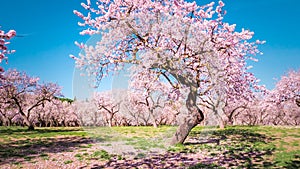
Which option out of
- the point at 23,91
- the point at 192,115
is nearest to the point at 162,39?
the point at 192,115

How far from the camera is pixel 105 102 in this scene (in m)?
54.2

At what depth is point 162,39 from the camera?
1330cm

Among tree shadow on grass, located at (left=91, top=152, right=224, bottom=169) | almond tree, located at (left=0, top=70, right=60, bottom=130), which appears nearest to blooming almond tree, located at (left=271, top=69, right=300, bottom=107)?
tree shadow on grass, located at (left=91, top=152, right=224, bottom=169)

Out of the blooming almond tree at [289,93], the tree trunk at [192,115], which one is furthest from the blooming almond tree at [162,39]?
the blooming almond tree at [289,93]

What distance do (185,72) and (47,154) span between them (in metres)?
8.90

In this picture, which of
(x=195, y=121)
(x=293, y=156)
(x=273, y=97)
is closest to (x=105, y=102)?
(x=273, y=97)

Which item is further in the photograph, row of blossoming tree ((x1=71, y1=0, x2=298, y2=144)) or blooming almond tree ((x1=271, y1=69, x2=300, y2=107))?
blooming almond tree ((x1=271, y1=69, x2=300, y2=107))

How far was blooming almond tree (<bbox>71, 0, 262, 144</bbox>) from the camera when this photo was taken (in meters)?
12.4

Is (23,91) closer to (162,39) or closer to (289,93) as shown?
(162,39)

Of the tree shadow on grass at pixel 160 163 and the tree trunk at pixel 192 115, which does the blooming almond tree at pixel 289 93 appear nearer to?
the tree trunk at pixel 192 115

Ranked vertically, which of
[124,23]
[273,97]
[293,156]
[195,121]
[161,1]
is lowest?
[293,156]

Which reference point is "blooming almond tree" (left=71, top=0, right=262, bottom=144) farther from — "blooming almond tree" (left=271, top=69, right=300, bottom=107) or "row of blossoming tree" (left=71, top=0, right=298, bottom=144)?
"blooming almond tree" (left=271, top=69, right=300, bottom=107)

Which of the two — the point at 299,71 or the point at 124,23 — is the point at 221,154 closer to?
the point at 124,23

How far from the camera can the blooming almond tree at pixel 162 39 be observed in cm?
1237
